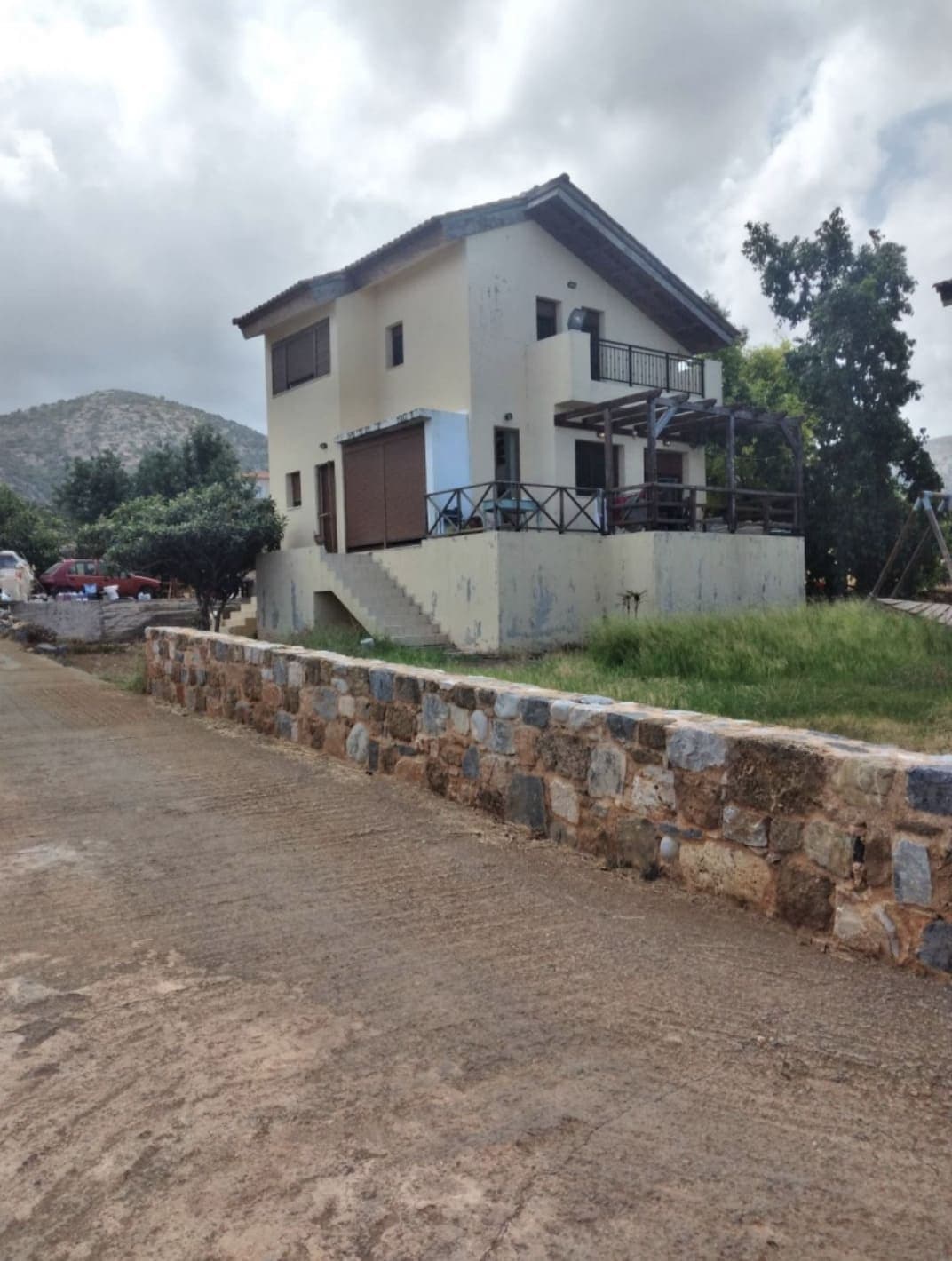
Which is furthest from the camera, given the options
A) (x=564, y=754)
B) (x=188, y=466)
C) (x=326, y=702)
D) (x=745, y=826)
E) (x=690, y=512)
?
(x=188, y=466)

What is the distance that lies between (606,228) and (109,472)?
2944 cm

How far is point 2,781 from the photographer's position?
660 centimetres

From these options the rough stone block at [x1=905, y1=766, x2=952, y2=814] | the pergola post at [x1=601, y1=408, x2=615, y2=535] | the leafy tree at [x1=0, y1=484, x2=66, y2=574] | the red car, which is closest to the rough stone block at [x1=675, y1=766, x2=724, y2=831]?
the rough stone block at [x1=905, y1=766, x2=952, y2=814]

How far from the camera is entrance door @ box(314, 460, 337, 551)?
20.1 metres

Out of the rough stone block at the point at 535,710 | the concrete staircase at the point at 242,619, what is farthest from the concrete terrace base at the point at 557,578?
the rough stone block at the point at 535,710

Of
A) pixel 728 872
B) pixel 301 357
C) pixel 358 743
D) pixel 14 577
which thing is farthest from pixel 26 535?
→ pixel 728 872

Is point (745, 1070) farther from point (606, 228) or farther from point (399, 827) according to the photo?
point (606, 228)

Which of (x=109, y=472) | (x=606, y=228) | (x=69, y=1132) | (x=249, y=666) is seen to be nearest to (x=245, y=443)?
(x=109, y=472)

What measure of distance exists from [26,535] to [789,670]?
36090mm

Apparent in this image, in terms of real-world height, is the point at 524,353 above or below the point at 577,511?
above

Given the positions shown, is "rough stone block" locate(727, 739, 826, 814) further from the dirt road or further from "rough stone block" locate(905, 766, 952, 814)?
the dirt road

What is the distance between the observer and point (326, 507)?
20344mm

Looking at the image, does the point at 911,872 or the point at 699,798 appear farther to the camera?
the point at 699,798

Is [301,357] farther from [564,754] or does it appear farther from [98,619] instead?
[564,754]
